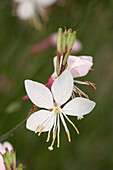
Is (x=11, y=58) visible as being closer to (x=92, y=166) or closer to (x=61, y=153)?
(x=61, y=153)

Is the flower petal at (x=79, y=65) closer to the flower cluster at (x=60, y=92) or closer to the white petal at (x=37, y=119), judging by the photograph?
the flower cluster at (x=60, y=92)

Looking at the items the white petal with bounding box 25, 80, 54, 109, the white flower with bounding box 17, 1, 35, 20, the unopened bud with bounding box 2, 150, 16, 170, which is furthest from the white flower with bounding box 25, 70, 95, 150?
the white flower with bounding box 17, 1, 35, 20

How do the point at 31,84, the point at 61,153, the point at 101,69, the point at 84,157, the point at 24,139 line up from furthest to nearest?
1. the point at 101,69
2. the point at 84,157
3. the point at 24,139
4. the point at 61,153
5. the point at 31,84

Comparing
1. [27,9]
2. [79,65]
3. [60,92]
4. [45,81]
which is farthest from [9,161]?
[45,81]

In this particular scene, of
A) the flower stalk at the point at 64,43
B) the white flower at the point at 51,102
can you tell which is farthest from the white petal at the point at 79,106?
the flower stalk at the point at 64,43

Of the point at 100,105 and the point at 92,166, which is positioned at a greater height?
the point at 100,105

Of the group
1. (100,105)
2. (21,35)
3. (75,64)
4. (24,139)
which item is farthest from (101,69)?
(75,64)
